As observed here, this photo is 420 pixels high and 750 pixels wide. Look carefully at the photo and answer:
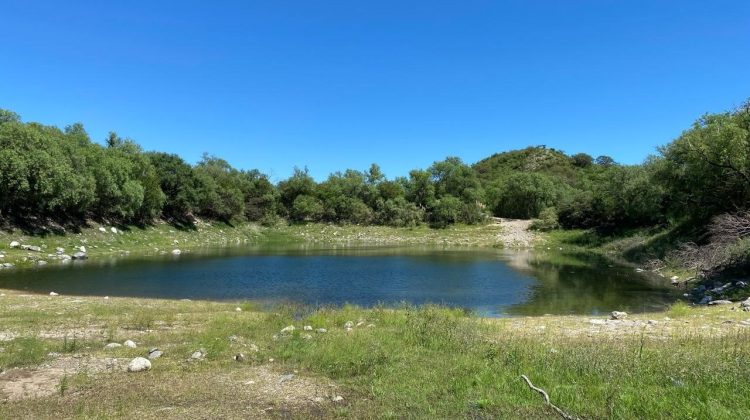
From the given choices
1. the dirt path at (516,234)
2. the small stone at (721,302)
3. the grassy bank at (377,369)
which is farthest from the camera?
the dirt path at (516,234)

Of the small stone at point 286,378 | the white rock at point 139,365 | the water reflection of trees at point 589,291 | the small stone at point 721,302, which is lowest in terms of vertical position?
the water reflection of trees at point 589,291

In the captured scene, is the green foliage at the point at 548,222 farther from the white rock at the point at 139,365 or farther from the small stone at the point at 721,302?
the white rock at the point at 139,365

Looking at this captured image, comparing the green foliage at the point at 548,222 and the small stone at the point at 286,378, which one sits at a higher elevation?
the green foliage at the point at 548,222

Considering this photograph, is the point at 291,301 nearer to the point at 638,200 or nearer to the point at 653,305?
the point at 653,305

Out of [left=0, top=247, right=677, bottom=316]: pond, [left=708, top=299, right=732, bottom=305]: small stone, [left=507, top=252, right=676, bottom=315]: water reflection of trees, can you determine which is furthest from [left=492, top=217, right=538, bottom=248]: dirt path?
[left=708, top=299, right=732, bottom=305]: small stone

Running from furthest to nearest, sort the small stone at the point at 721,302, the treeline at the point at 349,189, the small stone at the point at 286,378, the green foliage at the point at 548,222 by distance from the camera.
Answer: the green foliage at the point at 548,222
the treeline at the point at 349,189
the small stone at the point at 721,302
the small stone at the point at 286,378

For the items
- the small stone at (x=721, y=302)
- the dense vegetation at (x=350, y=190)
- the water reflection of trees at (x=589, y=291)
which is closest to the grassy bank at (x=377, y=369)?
the small stone at (x=721, y=302)

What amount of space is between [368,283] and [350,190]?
78596 millimetres

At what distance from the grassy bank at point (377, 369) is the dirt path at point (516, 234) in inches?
2446

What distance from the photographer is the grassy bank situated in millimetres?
8203

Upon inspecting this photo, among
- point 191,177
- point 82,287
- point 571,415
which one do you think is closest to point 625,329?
point 571,415

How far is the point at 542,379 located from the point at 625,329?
8.47 m

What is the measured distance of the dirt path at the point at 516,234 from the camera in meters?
78.4

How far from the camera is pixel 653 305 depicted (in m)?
25.4
